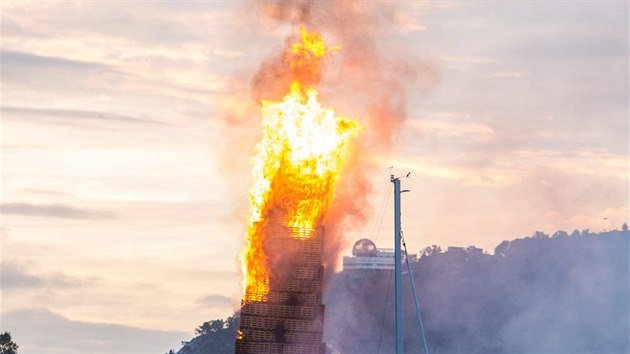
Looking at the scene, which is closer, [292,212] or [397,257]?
[292,212]

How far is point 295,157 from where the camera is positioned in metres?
119

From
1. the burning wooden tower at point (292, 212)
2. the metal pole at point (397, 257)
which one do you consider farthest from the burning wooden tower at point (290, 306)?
the metal pole at point (397, 257)

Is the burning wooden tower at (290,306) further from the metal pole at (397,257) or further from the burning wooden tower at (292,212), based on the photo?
the metal pole at (397,257)

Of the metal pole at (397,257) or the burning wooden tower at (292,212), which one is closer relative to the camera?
the burning wooden tower at (292,212)

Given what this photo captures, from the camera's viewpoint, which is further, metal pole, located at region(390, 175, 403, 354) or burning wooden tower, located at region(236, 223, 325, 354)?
metal pole, located at region(390, 175, 403, 354)

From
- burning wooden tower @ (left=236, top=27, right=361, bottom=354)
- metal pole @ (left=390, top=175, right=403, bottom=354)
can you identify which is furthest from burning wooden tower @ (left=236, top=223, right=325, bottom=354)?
metal pole @ (left=390, top=175, right=403, bottom=354)

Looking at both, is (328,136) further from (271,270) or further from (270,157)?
(271,270)

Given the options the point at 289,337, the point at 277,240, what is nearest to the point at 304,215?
the point at 277,240

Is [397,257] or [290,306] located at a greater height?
[397,257]

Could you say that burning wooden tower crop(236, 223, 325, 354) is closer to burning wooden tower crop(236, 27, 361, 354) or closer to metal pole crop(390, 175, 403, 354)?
burning wooden tower crop(236, 27, 361, 354)

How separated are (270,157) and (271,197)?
339 cm

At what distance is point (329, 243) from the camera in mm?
125625

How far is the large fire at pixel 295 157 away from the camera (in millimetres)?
118750

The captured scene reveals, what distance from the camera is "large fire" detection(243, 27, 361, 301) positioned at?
118750 millimetres
